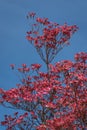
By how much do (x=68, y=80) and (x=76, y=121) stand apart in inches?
45.8

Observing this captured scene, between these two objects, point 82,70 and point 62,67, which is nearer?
point 62,67

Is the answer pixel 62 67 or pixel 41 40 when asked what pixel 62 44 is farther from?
pixel 62 67

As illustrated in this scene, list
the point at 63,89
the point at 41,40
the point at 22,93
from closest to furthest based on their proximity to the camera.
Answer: the point at 63,89
the point at 22,93
the point at 41,40

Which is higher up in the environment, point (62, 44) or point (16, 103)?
point (62, 44)

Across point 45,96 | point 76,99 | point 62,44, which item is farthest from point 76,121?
point 62,44

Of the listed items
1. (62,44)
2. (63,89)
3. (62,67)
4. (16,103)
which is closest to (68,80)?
(62,67)

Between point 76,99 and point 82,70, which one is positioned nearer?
point 76,99

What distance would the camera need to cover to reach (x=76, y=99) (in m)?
10.8

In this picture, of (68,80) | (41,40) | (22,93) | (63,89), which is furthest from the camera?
(41,40)

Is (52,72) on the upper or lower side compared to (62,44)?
lower

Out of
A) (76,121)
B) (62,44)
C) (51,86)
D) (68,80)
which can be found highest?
(62,44)

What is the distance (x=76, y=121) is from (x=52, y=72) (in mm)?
3484

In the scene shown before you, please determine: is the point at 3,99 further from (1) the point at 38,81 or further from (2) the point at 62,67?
(2) the point at 62,67

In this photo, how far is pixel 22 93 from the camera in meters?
14.0
